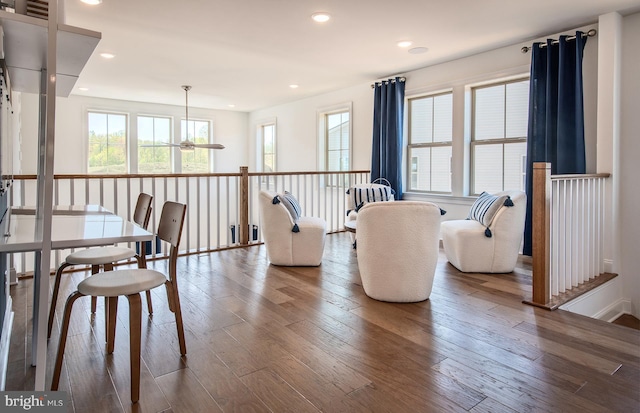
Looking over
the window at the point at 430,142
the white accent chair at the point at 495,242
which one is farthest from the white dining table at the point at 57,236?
the window at the point at 430,142

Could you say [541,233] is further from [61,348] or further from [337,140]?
[337,140]

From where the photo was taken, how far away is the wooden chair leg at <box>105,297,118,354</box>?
204cm

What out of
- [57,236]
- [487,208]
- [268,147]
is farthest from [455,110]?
[268,147]

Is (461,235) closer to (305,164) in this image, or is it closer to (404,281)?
(404,281)

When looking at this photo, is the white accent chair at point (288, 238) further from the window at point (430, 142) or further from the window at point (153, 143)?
the window at point (153, 143)

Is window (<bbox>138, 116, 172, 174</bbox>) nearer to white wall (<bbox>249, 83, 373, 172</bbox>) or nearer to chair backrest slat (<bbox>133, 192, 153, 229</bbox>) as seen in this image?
white wall (<bbox>249, 83, 373, 172</bbox>)

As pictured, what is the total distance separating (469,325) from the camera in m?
2.67

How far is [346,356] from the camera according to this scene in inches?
87.7

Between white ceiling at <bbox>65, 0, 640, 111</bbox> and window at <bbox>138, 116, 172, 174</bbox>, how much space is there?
2.01 metres

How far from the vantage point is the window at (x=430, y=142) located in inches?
218

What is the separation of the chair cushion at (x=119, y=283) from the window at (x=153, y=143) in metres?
7.03

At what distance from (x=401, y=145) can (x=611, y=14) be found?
276 cm

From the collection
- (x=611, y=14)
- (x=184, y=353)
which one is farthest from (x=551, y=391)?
(x=611, y=14)

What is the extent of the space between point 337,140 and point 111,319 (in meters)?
5.73
